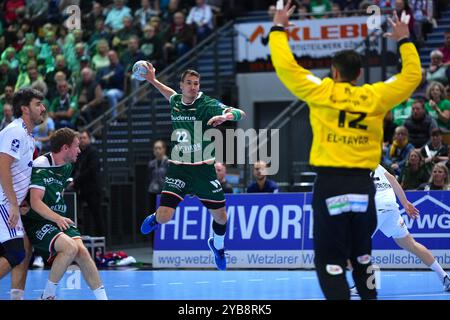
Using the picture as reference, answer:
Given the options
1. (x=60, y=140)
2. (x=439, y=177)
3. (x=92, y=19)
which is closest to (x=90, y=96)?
(x=92, y=19)

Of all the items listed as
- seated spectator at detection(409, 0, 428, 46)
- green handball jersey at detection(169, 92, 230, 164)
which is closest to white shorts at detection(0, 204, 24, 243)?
green handball jersey at detection(169, 92, 230, 164)

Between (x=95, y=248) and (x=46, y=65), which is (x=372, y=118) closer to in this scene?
(x=95, y=248)

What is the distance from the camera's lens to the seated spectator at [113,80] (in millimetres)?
24406

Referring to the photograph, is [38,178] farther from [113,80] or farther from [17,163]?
[113,80]

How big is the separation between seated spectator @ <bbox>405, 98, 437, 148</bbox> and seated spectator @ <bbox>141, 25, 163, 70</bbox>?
7.88 meters

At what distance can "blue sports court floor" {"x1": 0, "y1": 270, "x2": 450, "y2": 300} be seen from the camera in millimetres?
13359

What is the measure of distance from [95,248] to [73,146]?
8.29m

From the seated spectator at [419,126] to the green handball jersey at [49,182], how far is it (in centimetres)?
1002

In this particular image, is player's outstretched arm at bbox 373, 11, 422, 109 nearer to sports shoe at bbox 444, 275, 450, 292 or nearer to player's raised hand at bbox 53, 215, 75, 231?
player's raised hand at bbox 53, 215, 75, 231

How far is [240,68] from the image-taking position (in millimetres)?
24672
